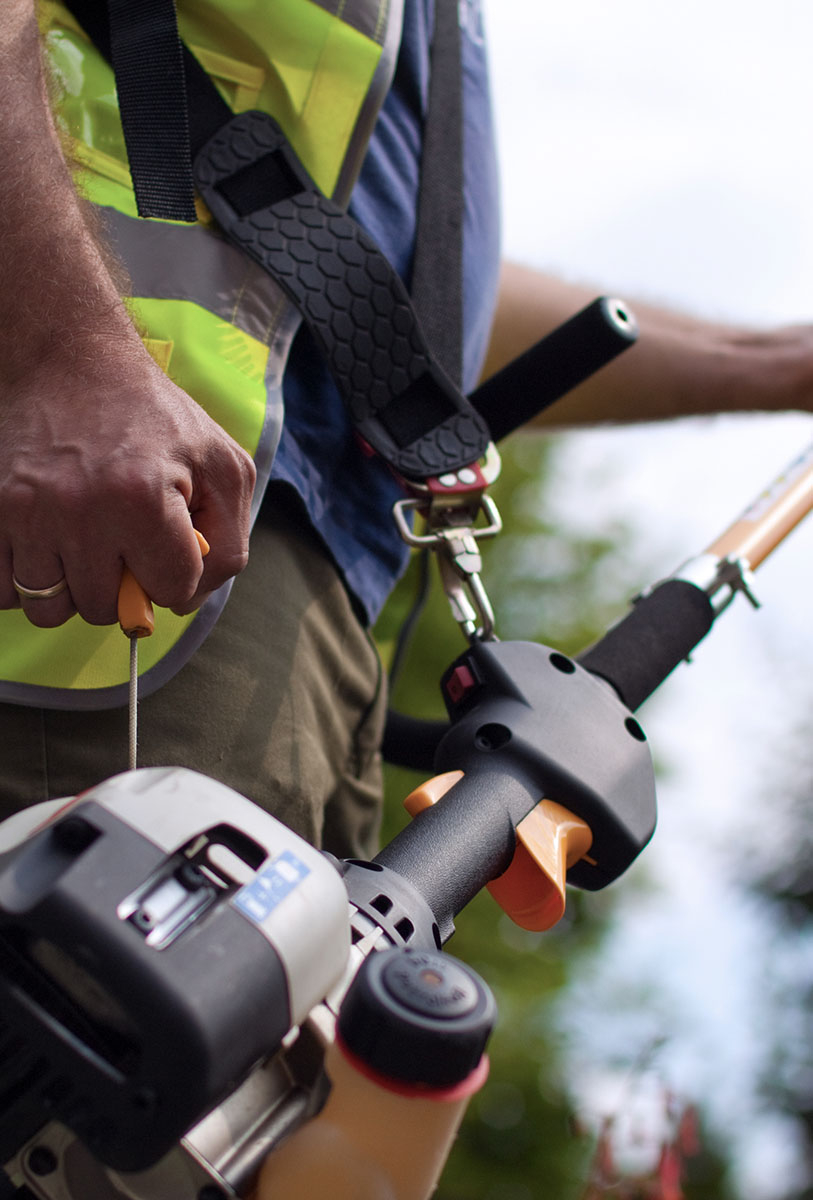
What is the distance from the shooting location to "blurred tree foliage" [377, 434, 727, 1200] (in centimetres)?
739

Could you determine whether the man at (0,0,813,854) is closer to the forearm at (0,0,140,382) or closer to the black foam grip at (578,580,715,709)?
the forearm at (0,0,140,382)

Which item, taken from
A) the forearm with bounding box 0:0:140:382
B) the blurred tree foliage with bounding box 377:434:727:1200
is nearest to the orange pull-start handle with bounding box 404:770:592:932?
the forearm with bounding box 0:0:140:382

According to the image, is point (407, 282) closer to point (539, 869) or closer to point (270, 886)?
point (539, 869)

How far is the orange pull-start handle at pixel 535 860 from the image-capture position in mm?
1304

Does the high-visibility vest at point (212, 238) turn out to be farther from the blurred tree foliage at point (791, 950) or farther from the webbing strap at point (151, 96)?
the blurred tree foliage at point (791, 950)

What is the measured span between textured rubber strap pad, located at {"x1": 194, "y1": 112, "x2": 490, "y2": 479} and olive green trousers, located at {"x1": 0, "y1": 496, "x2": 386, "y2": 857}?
0.21 metres

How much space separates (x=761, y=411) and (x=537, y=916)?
5.79 ft

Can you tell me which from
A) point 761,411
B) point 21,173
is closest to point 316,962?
point 21,173

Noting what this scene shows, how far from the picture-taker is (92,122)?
56.7 inches

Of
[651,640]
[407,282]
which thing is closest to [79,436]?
[407,282]

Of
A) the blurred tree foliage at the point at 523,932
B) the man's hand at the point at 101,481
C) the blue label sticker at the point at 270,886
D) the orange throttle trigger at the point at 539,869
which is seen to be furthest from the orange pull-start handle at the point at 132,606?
the blurred tree foliage at the point at 523,932

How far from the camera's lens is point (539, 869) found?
131 cm

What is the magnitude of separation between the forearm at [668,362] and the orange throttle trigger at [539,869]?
1503 millimetres

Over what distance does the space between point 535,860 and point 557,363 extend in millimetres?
824
